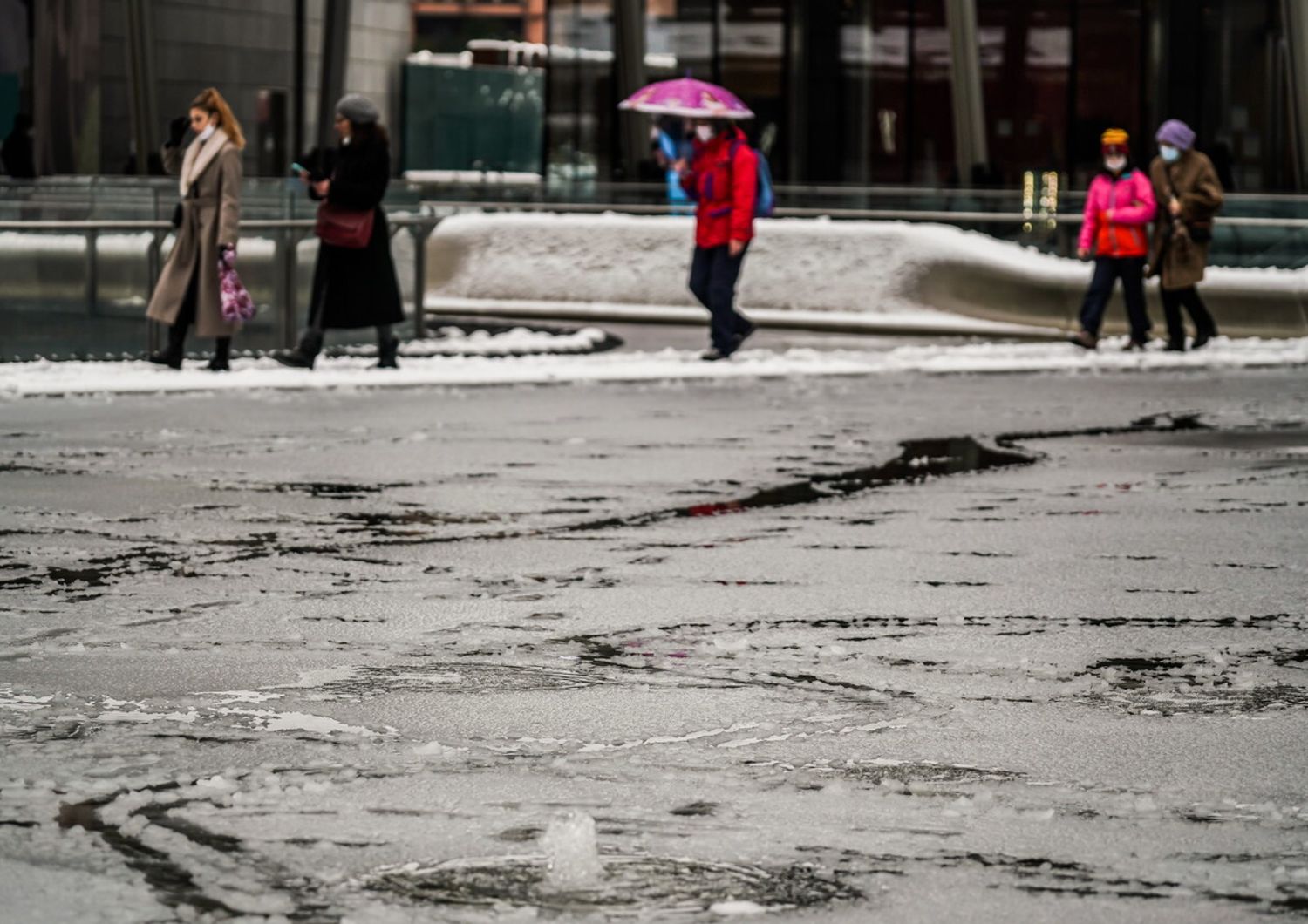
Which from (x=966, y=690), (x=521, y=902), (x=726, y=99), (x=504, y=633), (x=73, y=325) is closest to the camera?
(x=521, y=902)

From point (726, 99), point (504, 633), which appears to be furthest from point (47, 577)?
point (726, 99)

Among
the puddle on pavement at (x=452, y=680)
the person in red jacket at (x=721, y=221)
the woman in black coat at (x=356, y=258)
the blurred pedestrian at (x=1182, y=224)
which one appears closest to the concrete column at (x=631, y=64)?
the blurred pedestrian at (x=1182, y=224)

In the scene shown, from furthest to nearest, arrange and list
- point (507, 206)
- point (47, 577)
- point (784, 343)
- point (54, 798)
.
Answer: point (507, 206) < point (784, 343) < point (47, 577) < point (54, 798)

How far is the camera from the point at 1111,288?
69.4 feet

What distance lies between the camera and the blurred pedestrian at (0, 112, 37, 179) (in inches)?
1224

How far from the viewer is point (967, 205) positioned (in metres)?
25.6

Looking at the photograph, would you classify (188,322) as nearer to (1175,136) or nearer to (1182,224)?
(1182,224)

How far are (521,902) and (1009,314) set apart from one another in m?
19.9

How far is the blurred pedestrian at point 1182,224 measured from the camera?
21.0 m

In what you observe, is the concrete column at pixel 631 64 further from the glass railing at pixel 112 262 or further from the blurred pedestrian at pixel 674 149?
the glass railing at pixel 112 262

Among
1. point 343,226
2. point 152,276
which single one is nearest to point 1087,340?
point 343,226

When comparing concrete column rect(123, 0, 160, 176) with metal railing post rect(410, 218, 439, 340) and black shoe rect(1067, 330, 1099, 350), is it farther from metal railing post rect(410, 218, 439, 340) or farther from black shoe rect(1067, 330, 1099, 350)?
black shoe rect(1067, 330, 1099, 350)

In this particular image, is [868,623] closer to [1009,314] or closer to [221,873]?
[221,873]

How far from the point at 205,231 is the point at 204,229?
12 millimetres
